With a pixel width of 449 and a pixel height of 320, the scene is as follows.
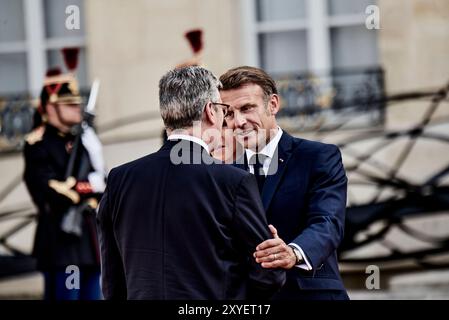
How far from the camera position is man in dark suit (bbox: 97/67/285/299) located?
3.96 meters

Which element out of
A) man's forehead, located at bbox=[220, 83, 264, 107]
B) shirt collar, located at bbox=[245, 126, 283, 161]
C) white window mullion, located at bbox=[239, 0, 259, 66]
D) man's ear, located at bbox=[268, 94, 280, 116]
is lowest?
shirt collar, located at bbox=[245, 126, 283, 161]

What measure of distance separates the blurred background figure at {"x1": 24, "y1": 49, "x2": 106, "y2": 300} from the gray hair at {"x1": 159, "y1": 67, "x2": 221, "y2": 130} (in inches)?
118

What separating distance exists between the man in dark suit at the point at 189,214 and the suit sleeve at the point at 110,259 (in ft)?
0.09

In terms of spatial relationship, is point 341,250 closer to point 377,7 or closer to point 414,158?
point 414,158

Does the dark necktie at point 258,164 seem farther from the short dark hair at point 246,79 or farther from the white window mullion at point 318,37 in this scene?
the white window mullion at point 318,37

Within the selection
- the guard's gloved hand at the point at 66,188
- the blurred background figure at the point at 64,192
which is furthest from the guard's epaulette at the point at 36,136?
the guard's gloved hand at the point at 66,188

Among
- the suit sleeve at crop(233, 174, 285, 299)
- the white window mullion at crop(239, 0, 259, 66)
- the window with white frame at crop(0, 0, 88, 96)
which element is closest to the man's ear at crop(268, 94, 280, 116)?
the suit sleeve at crop(233, 174, 285, 299)

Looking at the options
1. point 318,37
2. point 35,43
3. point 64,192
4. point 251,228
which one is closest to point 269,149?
point 251,228

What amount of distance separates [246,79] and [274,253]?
0.92 meters

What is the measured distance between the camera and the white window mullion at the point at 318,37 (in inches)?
408

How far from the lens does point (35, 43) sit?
10852mm

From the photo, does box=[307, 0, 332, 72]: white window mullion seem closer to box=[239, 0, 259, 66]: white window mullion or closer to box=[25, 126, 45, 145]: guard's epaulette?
box=[239, 0, 259, 66]: white window mullion
